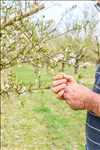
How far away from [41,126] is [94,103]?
7.98 metres

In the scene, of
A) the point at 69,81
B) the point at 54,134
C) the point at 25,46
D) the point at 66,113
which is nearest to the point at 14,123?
the point at 54,134

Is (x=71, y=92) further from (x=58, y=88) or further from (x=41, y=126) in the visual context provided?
(x=41, y=126)

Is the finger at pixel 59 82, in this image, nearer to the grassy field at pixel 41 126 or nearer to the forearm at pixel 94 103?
the forearm at pixel 94 103

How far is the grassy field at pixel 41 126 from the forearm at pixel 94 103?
123 inches

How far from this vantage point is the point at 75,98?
2.96m

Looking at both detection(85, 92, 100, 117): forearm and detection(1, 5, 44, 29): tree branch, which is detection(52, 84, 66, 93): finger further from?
detection(1, 5, 44, 29): tree branch

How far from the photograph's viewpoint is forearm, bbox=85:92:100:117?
2912 millimetres

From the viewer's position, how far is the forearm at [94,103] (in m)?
→ 2.91

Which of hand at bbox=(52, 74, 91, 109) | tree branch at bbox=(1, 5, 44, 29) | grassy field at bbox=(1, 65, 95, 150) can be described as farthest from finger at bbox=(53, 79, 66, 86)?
grassy field at bbox=(1, 65, 95, 150)

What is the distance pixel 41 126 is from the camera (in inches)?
427

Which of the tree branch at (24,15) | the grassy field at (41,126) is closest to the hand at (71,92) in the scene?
the tree branch at (24,15)

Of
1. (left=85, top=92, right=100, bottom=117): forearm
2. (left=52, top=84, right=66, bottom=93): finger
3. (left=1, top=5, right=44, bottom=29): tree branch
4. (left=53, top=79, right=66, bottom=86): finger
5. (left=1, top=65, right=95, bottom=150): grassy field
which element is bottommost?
(left=1, top=65, right=95, bottom=150): grassy field

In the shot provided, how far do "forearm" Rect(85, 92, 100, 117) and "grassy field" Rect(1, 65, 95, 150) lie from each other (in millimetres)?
3136

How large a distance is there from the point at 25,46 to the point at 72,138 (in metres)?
4.20
